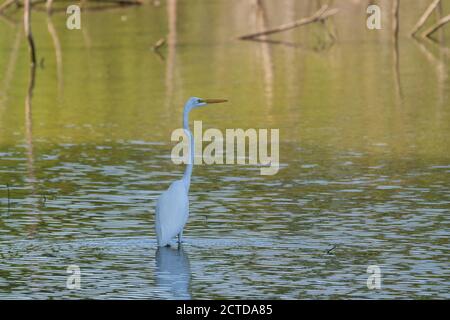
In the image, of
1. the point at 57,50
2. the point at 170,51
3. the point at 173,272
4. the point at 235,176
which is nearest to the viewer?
the point at 173,272

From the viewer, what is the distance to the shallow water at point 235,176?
513 inches

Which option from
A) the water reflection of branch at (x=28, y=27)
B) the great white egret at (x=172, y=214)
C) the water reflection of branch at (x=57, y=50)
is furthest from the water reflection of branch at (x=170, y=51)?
the great white egret at (x=172, y=214)

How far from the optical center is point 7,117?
26219 millimetres

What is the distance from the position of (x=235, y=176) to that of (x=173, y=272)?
5953 millimetres

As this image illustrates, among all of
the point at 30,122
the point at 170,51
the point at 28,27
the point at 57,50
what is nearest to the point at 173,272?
the point at 30,122

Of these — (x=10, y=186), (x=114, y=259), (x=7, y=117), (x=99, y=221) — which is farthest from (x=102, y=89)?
(x=114, y=259)

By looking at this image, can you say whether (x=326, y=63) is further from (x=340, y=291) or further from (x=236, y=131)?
(x=340, y=291)

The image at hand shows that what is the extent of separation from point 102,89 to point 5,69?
18.9 ft

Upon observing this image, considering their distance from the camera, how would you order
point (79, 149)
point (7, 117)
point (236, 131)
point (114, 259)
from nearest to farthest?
point (114, 259)
point (79, 149)
point (236, 131)
point (7, 117)

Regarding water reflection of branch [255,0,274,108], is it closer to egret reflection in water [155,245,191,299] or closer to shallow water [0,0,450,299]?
shallow water [0,0,450,299]

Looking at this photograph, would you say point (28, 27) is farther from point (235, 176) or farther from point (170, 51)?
point (235, 176)

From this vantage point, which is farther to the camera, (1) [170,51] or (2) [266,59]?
(1) [170,51]

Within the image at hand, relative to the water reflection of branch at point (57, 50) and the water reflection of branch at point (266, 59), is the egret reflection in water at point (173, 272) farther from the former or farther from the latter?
the water reflection of branch at point (57, 50)

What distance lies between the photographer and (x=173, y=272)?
43.1 ft
